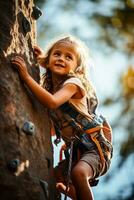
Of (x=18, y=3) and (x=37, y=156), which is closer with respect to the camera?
(x=37, y=156)

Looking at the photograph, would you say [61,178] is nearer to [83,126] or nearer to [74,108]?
[83,126]

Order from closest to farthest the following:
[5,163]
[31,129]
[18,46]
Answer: [5,163], [31,129], [18,46]

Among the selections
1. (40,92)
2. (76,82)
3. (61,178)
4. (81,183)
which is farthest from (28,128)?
(61,178)

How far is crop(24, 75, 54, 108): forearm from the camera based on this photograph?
3367 millimetres

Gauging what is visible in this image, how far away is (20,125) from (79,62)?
1065mm

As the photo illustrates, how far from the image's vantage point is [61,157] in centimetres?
389

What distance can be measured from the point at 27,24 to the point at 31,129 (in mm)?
848

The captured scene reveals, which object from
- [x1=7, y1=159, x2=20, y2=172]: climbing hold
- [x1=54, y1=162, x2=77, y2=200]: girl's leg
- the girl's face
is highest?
the girl's face

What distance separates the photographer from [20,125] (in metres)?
3.16

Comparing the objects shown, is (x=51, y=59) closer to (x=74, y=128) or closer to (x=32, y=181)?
(x=74, y=128)

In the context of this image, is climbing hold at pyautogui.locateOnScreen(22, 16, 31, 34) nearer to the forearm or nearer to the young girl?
the young girl

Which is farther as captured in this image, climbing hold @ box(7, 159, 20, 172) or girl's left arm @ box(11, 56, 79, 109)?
girl's left arm @ box(11, 56, 79, 109)

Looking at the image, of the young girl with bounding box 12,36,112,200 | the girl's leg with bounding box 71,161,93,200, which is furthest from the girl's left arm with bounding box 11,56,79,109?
the girl's leg with bounding box 71,161,93,200

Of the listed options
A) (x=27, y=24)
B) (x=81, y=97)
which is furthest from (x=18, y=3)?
(x=81, y=97)
